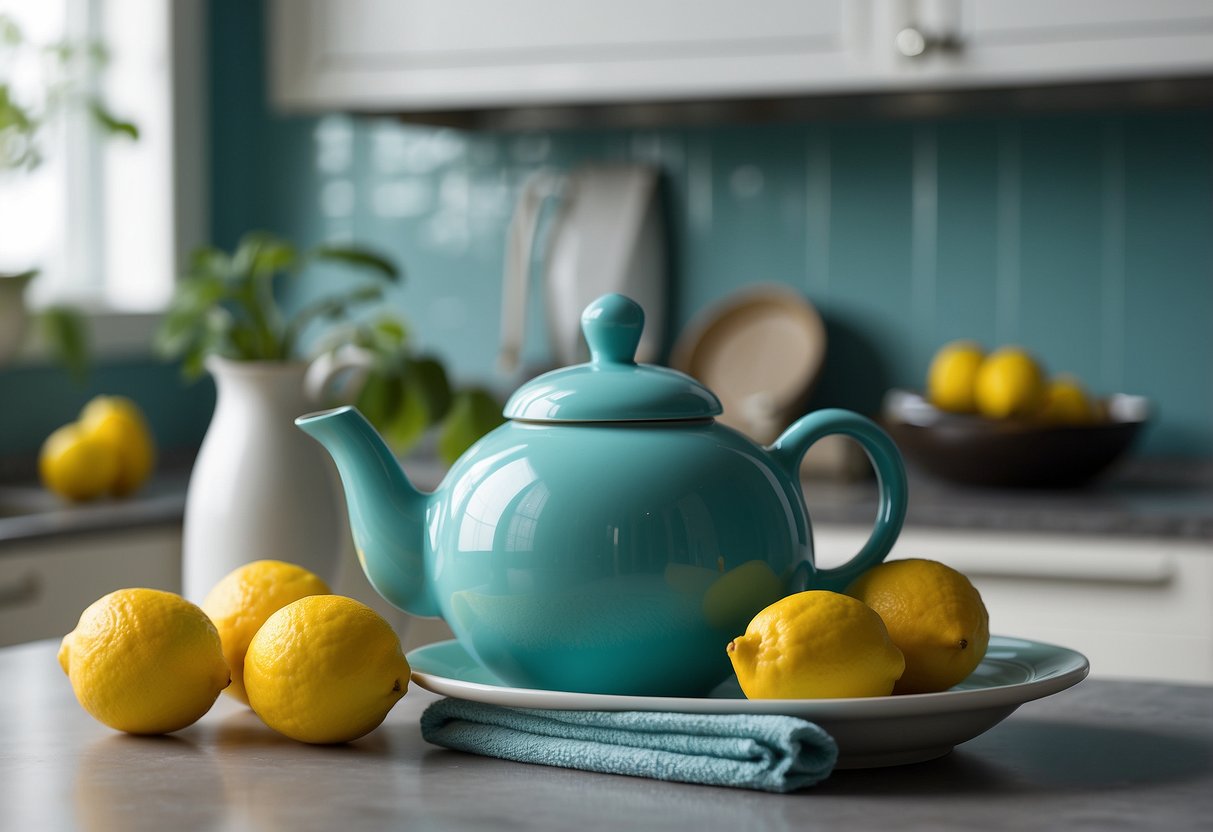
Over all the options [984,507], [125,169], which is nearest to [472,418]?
[984,507]

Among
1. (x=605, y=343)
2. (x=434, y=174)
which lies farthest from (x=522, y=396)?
(x=434, y=174)

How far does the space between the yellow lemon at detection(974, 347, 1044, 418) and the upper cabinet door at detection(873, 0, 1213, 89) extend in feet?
1.38

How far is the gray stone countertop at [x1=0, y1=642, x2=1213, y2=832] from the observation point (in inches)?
28.6

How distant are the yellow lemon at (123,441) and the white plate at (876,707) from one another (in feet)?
6.02

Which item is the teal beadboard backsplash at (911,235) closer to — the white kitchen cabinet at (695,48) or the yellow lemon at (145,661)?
the white kitchen cabinet at (695,48)

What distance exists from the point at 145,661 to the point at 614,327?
1.03ft

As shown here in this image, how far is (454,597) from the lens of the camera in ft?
2.89

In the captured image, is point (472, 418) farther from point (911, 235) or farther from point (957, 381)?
point (911, 235)

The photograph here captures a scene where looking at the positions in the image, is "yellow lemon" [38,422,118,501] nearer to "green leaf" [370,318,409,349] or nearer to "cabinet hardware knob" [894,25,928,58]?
"green leaf" [370,318,409,349]

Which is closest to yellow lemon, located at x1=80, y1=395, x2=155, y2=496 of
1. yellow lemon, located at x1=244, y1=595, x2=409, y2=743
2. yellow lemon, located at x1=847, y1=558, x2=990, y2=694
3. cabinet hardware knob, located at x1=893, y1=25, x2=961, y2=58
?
cabinet hardware knob, located at x1=893, y1=25, x2=961, y2=58

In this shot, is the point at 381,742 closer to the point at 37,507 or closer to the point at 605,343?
the point at 605,343

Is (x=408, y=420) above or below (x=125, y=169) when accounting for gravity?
below

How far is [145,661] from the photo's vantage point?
857 mm

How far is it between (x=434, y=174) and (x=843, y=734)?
99.3 inches
